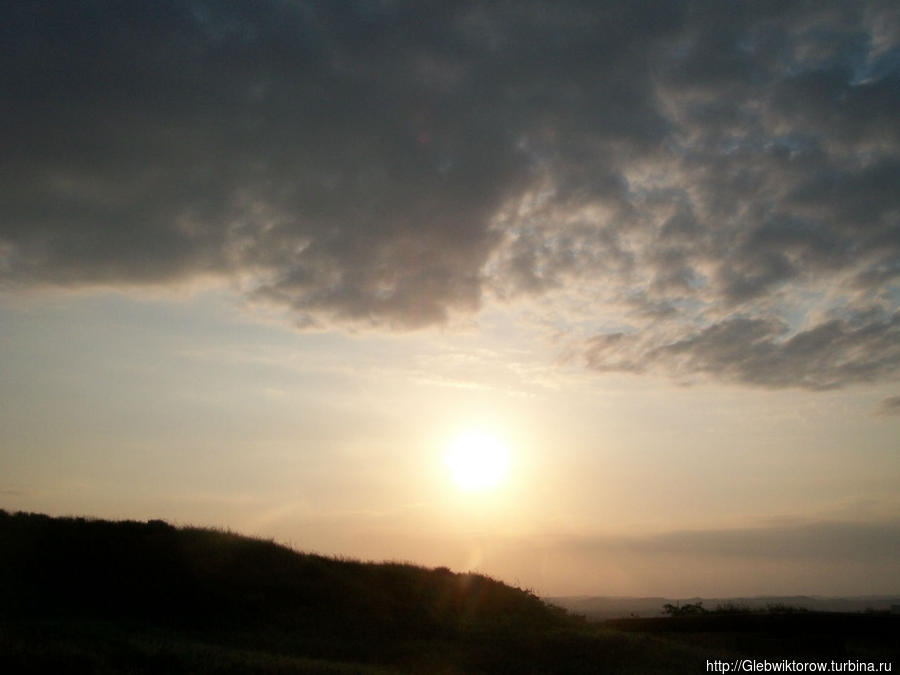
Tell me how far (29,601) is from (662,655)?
16360 millimetres

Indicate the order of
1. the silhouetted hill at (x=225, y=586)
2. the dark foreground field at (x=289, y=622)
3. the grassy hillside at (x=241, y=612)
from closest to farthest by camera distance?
the grassy hillside at (x=241, y=612)
the dark foreground field at (x=289, y=622)
the silhouetted hill at (x=225, y=586)

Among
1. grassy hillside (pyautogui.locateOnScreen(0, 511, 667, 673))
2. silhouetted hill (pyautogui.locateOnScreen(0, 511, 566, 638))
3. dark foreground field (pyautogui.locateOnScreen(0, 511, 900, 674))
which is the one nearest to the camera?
grassy hillside (pyautogui.locateOnScreen(0, 511, 667, 673))

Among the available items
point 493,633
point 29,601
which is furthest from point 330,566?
point 29,601

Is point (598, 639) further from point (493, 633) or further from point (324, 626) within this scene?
point (324, 626)

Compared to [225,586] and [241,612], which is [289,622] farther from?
[225,586]

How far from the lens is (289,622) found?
2011cm

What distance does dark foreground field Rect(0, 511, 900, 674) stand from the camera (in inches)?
593

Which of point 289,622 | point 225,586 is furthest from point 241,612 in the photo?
point 225,586

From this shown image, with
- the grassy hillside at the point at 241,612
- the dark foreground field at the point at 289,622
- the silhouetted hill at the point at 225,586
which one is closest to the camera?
the grassy hillside at the point at 241,612

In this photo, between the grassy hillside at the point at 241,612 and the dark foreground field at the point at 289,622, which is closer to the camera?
the grassy hillside at the point at 241,612

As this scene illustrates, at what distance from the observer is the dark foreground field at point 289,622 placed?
49.4 ft

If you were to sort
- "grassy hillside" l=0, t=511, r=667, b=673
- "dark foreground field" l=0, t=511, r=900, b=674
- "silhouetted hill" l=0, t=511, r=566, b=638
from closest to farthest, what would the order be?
"grassy hillside" l=0, t=511, r=667, b=673 → "dark foreground field" l=0, t=511, r=900, b=674 → "silhouetted hill" l=0, t=511, r=566, b=638

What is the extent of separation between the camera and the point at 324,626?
20016 mm

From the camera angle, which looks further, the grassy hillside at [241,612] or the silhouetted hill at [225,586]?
the silhouetted hill at [225,586]
